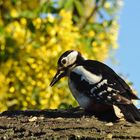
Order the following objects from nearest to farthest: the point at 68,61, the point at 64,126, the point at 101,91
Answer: the point at 64,126, the point at 101,91, the point at 68,61

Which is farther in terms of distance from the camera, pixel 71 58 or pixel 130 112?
pixel 71 58

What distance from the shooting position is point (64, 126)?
5.08m

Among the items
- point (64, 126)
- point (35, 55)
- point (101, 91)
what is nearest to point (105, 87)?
point (101, 91)

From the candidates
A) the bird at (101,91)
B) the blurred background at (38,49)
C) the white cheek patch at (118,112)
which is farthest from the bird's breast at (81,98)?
the blurred background at (38,49)

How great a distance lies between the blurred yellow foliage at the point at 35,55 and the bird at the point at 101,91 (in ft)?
13.5

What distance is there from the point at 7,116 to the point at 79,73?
65 centimetres

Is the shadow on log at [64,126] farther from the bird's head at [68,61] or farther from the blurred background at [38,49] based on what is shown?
the blurred background at [38,49]

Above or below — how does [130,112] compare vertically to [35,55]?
below

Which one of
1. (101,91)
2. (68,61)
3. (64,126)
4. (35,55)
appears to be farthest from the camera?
(35,55)

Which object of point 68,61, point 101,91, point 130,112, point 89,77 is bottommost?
point 130,112

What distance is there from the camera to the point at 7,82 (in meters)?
9.70

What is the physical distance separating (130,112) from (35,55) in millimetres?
4757

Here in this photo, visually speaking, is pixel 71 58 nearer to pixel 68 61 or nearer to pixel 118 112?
pixel 68 61

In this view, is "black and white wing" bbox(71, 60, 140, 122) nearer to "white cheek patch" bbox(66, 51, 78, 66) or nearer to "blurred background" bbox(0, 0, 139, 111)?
"white cheek patch" bbox(66, 51, 78, 66)
